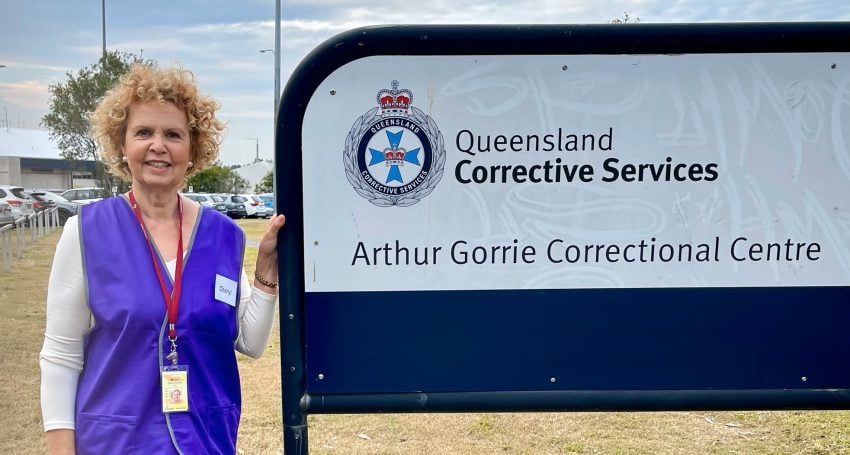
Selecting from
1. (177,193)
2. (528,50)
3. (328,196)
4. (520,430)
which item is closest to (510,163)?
(528,50)

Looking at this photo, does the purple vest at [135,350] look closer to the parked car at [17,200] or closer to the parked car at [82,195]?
the parked car at [17,200]

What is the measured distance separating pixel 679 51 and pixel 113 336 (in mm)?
1771

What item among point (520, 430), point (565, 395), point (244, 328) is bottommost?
point (520, 430)

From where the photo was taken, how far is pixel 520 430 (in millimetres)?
4289

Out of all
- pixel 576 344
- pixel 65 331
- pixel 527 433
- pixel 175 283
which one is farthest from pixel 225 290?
pixel 527 433

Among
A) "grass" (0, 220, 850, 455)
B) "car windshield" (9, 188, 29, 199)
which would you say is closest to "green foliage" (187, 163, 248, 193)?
"car windshield" (9, 188, 29, 199)

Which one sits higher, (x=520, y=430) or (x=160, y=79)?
(x=160, y=79)

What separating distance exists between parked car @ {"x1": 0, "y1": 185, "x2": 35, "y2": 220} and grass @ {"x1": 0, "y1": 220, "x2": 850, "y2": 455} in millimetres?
18650

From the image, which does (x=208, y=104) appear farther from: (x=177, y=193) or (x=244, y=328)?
(x=244, y=328)

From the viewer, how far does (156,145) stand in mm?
2016

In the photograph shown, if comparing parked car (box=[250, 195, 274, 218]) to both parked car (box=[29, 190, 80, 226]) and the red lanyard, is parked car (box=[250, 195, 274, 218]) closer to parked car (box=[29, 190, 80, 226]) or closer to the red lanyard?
parked car (box=[29, 190, 80, 226])

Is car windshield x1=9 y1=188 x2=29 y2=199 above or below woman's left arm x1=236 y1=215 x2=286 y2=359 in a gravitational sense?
above

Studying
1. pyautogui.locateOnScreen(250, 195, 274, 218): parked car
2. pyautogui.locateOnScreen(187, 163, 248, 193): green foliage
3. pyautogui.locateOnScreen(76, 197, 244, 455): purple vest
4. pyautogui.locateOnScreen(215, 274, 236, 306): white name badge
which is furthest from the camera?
pyautogui.locateOnScreen(187, 163, 248, 193): green foliage

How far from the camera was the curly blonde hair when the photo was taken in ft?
6.72
